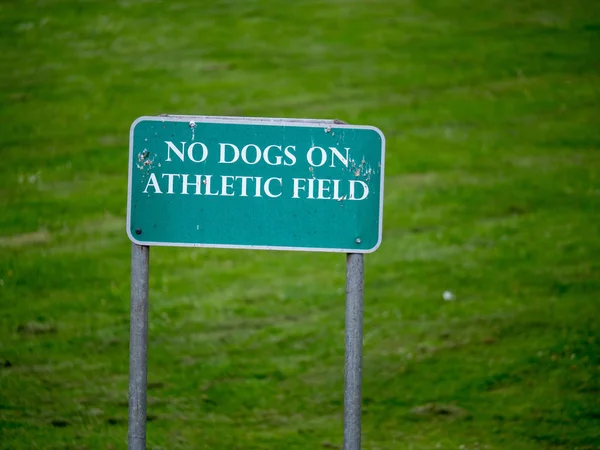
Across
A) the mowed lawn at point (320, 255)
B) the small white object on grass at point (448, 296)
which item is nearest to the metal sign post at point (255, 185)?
the mowed lawn at point (320, 255)

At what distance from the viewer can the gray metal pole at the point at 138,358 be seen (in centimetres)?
279

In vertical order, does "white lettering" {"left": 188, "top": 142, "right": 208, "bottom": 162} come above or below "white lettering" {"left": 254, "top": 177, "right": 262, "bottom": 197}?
above

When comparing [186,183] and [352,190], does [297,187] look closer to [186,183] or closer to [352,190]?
[352,190]

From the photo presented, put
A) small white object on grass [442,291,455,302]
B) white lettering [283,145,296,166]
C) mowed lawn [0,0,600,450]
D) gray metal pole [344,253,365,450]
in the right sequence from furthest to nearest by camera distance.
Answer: small white object on grass [442,291,455,302] < mowed lawn [0,0,600,450] < white lettering [283,145,296,166] < gray metal pole [344,253,365,450]

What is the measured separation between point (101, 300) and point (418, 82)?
3842mm

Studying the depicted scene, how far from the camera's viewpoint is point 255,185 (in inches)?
114

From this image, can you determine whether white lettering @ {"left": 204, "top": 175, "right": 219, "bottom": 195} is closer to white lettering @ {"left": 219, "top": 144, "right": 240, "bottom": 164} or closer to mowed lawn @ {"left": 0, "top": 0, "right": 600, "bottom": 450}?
white lettering @ {"left": 219, "top": 144, "right": 240, "bottom": 164}

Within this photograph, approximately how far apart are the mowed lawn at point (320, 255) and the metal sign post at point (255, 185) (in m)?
2.29

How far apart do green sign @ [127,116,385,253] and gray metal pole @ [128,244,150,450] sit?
148mm

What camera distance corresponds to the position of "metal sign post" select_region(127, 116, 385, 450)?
112 inches

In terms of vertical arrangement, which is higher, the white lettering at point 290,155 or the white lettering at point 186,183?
the white lettering at point 290,155

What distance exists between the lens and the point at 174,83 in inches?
304

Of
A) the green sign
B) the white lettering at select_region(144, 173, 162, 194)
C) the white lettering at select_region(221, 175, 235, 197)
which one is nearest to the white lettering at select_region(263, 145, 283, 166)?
the green sign

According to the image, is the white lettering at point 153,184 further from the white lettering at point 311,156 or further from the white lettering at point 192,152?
the white lettering at point 311,156
